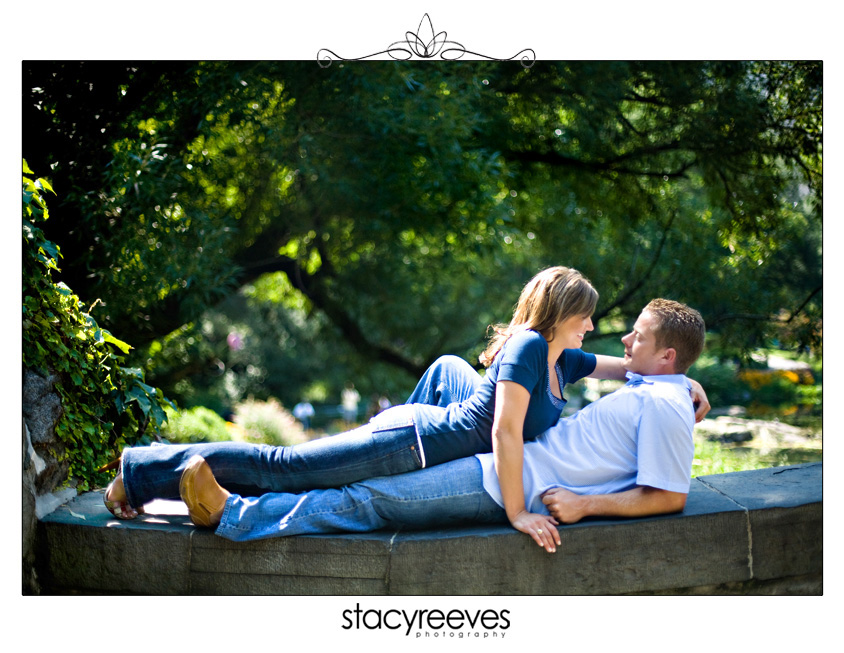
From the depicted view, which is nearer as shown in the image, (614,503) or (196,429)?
(614,503)

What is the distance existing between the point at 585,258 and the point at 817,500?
4.49 m

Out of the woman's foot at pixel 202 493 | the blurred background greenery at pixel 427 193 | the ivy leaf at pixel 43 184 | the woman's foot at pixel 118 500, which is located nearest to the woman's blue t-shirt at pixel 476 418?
the woman's foot at pixel 202 493

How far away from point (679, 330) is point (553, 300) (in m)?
0.49

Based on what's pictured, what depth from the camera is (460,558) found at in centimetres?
236

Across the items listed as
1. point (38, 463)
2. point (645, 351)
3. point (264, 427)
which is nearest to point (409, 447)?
point (645, 351)

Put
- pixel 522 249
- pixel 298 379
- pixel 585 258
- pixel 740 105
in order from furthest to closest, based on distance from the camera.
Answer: pixel 298 379, pixel 522 249, pixel 585 258, pixel 740 105

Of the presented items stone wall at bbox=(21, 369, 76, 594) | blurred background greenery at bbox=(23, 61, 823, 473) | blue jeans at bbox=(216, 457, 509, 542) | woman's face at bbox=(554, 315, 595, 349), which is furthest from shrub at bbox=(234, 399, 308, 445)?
woman's face at bbox=(554, 315, 595, 349)

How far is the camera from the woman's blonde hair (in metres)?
2.40

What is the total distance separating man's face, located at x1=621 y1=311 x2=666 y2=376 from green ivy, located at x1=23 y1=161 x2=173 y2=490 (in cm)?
205

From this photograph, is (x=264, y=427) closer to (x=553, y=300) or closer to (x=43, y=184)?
(x=43, y=184)

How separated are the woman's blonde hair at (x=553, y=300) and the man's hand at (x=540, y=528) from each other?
1.99ft
